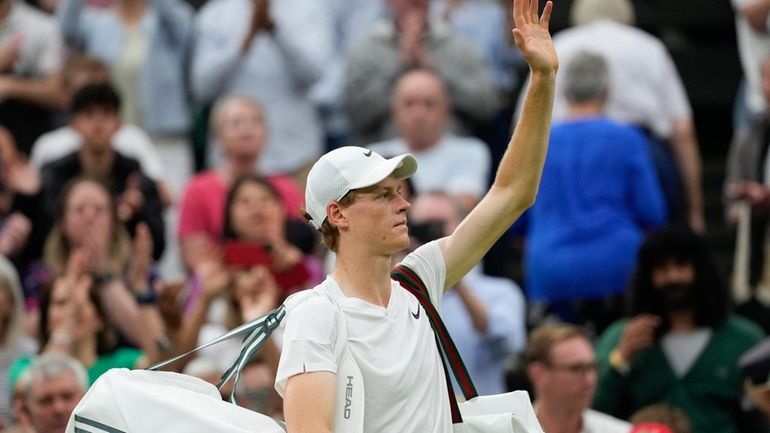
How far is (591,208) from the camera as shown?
11.4 meters

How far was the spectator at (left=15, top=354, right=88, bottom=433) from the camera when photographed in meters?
8.99

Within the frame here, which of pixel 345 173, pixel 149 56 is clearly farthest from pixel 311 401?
pixel 149 56

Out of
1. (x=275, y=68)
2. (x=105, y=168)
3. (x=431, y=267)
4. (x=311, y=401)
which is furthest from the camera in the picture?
(x=275, y=68)

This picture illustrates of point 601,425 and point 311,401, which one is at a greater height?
point 311,401

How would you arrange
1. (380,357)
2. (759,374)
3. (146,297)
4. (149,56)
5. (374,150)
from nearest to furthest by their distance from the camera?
(380,357) < (759,374) < (146,297) < (374,150) < (149,56)

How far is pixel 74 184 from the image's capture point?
36.8ft

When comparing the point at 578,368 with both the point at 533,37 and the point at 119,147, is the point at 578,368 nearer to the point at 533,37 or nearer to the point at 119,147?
the point at 533,37

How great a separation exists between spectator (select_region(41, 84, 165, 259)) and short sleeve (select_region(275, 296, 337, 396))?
19.2 ft

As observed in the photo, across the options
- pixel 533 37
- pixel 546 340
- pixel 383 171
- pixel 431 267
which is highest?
pixel 533 37

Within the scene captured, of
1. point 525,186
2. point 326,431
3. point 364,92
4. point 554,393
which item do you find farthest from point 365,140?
point 326,431

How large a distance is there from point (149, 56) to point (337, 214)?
767cm

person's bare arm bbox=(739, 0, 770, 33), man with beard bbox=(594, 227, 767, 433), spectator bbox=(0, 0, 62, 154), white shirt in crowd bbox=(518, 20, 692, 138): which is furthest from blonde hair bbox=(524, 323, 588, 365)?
spectator bbox=(0, 0, 62, 154)

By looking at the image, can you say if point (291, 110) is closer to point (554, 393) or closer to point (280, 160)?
point (280, 160)

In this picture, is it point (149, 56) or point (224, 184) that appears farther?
point (149, 56)
